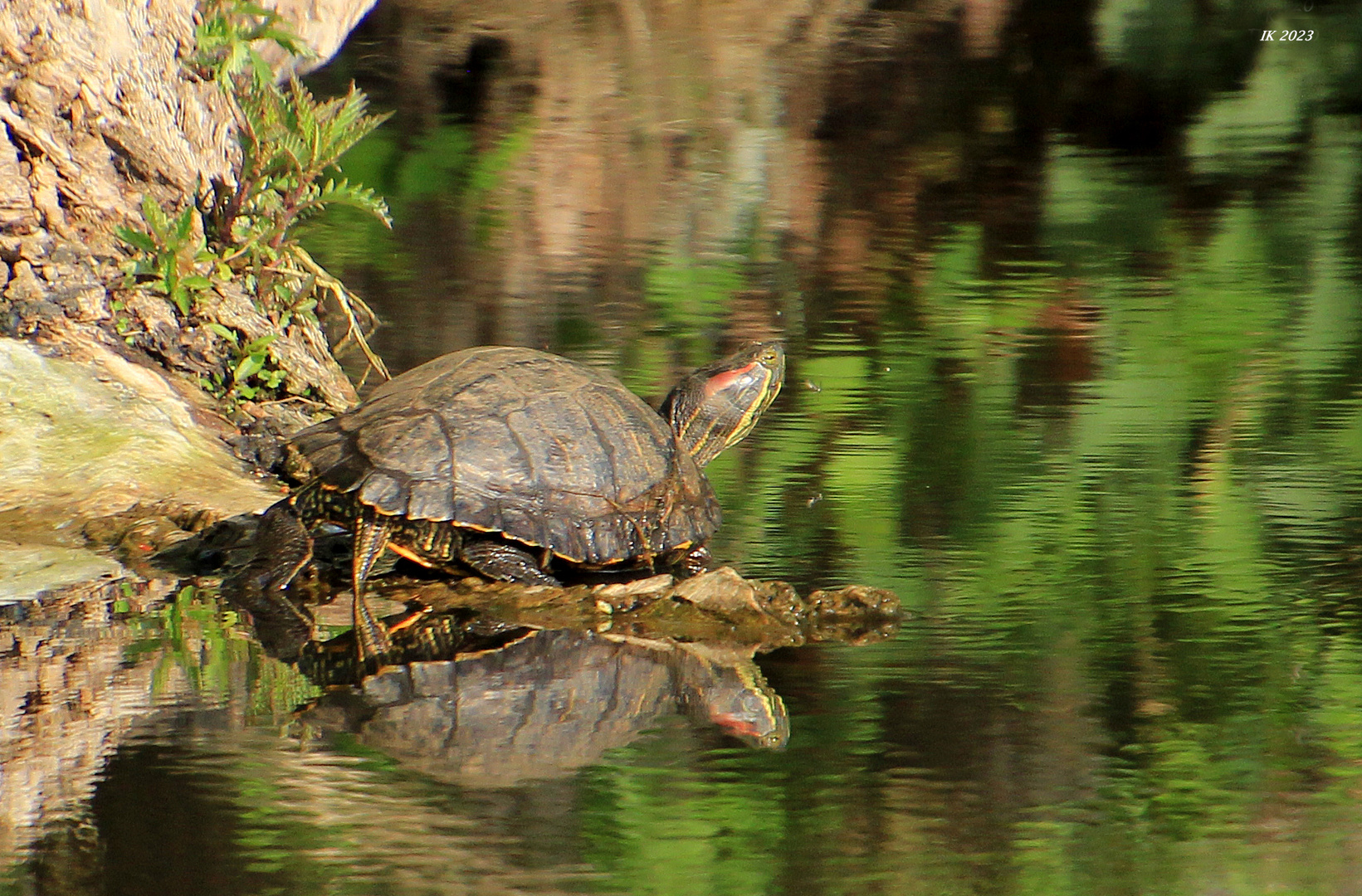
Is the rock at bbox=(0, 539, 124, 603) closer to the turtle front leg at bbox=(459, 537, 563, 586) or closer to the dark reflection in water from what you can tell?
the dark reflection in water

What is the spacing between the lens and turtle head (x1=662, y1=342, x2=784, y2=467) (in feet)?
13.6

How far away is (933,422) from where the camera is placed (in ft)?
14.8

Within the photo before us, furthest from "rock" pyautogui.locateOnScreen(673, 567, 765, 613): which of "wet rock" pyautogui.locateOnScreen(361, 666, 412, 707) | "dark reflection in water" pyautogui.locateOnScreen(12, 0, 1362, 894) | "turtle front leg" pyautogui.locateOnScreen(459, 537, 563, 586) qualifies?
"wet rock" pyautogui.locateOnScreen(361, 666, 412, 707)

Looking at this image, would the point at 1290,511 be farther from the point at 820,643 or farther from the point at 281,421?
the point at 281,421

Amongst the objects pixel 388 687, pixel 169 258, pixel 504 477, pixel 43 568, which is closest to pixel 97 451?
pixel 43 568

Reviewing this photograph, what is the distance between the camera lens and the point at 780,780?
2.33 m

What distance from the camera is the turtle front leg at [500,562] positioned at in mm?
3439

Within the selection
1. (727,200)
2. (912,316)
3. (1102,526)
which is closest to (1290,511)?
(1102,526)

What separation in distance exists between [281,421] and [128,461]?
0.59 meters

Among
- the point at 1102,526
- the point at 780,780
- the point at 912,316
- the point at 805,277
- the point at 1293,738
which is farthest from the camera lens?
the point at 805,277

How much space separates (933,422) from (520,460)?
151 cm

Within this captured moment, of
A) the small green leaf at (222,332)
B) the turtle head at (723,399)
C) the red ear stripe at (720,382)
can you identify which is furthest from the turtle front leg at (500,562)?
the small green leaf at (222,332)

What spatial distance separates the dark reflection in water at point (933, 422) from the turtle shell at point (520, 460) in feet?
0.98

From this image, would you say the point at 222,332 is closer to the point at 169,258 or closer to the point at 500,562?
the point at 169,258
